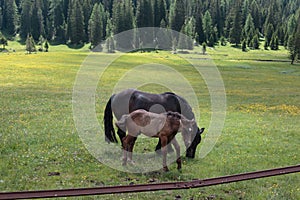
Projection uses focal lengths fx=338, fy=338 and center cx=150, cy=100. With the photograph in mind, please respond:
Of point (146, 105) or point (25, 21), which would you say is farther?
point (25, 21)

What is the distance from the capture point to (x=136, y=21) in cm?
14338

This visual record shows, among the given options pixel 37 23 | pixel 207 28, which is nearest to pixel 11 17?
pixel 37 23

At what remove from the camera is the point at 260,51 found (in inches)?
5271

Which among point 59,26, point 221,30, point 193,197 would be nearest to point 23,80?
point 193,197

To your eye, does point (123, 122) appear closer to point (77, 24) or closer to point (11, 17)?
point (77, 24)

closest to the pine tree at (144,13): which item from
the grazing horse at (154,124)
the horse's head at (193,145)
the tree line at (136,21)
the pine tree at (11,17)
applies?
the tree line at (136,21)


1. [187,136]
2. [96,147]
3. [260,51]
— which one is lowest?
[260,51]

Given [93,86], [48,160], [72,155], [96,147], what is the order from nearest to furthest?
[48,160] < [72,155] < [96,147] < [93,86]

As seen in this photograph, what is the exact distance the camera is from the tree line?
134250 millimetres

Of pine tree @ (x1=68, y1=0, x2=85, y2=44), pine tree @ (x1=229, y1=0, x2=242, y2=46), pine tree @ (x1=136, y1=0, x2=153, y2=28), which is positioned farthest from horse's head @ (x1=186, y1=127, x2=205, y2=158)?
pine tree @ (x1=229, y1=0, x2=242, y2=46)

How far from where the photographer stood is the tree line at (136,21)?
134m

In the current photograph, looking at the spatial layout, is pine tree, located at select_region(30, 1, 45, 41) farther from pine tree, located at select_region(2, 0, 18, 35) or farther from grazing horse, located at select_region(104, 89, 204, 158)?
grazing horse, located at select_region(104, 89, 204, 158)

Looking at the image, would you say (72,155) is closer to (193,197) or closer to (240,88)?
(193,197)

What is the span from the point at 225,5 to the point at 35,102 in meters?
183
